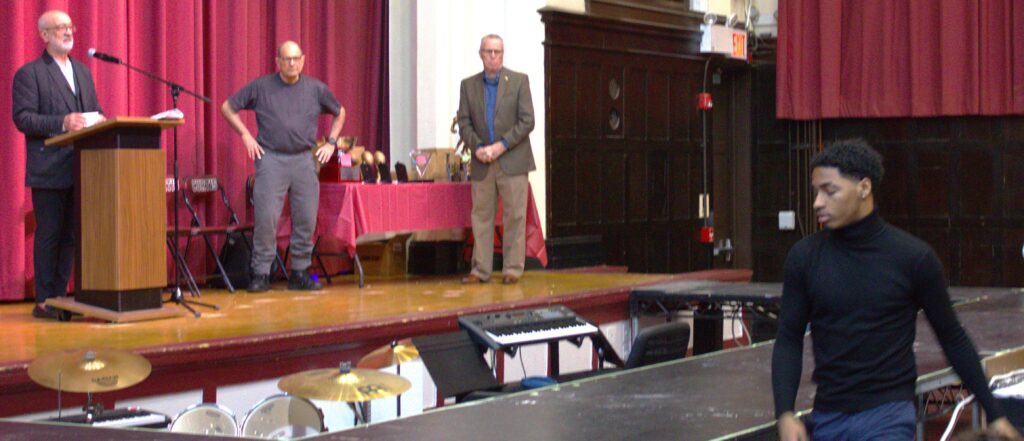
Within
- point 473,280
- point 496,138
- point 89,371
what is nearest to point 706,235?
point 473,280

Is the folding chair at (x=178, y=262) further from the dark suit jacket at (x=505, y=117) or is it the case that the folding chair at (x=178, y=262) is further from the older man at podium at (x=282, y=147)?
the dark suit jacket at (x=505, y=117)

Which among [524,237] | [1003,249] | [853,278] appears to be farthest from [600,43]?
[853,278]

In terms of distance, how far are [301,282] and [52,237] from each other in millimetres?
1932

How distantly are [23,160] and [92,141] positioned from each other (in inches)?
60.7

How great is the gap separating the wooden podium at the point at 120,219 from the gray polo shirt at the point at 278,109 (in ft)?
4.95

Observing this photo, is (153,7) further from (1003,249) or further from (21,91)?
(1003,249)

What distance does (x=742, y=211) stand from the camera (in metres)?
13.4

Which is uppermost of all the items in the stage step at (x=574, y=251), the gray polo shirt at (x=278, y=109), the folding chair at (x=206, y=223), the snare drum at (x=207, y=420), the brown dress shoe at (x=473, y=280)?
the gray polo shirt at (x=278, y=109)

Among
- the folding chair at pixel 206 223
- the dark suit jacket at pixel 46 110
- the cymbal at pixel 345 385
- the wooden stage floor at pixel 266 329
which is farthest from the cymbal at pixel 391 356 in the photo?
the folding chair at pixel 206 223

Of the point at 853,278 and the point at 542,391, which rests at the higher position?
the point at 853,278

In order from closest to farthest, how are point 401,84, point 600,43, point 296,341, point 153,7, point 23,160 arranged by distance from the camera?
point 296,341 < point 23,160 < point 153,7 < point 401,84 < point 600,43

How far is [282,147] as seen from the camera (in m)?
8.27

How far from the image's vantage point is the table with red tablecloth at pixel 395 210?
8695 mm

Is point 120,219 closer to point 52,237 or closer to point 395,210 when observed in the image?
point 52,237
